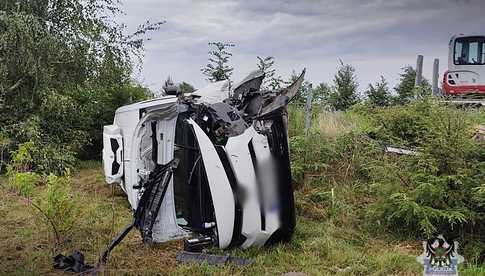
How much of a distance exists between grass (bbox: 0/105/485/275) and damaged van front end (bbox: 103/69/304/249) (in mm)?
292

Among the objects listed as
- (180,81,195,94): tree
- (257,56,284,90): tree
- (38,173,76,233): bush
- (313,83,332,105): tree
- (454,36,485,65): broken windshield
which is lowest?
(38,173,76,233): bush

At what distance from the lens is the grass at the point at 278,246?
14.4 feet

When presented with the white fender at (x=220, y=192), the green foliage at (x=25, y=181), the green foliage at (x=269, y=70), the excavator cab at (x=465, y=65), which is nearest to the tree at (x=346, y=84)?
the excavator cab at (x=465, y=65)

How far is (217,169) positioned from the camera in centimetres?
453

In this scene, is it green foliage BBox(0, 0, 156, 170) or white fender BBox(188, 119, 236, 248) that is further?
green foliage BBox(0, 0, 156, 170)

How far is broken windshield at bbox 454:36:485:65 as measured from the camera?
14992 mm

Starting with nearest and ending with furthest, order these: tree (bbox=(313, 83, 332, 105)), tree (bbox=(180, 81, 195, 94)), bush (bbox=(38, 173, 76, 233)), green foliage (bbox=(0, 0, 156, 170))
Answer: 1. bush (bbox=(38, 173, 76, 233))
2. tree (bbox=(180, 81, 195, 94))
3. green foliage (bbox=(0, 0, 156, 170))
4. tree (bbox=(313, 83, 332, 105))

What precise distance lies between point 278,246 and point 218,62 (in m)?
8.36

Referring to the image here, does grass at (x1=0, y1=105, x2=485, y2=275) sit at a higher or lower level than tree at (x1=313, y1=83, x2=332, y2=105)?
lower

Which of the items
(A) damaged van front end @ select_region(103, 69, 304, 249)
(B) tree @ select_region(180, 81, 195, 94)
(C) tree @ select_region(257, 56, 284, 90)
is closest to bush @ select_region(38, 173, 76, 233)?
(A) damaged van front end @ select_region(103, 69, 304, 249)

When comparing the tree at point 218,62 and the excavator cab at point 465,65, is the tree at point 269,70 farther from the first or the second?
the excavator cab at point 465,65

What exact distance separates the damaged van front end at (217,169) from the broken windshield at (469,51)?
12.3m

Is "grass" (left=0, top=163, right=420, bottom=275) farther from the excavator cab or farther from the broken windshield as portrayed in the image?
the broken windshield

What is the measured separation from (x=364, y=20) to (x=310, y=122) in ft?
12.2
